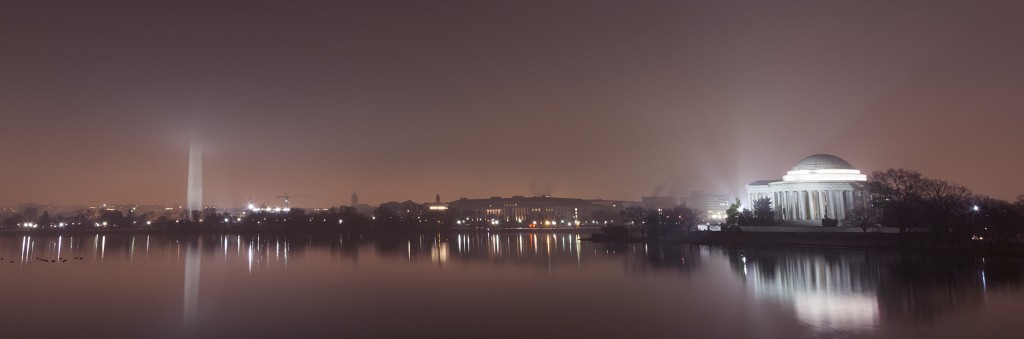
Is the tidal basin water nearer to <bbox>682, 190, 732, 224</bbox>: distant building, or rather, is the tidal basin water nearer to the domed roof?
the domed roof

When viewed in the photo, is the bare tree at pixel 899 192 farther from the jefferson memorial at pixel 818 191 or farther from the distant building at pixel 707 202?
the distant building at pixel 707 202

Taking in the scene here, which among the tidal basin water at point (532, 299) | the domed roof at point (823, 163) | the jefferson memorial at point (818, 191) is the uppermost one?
the domed roof at point (823, 163)

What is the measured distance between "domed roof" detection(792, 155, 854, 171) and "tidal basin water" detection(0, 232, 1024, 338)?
37.5 metres

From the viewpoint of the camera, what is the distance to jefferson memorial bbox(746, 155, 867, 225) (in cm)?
7350

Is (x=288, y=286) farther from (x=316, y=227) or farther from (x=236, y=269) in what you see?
(x=316, y=227)

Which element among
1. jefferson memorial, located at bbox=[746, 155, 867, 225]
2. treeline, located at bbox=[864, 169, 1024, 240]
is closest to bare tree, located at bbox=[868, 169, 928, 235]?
treeline, located at bbox=[864, 169, 1024, 240]

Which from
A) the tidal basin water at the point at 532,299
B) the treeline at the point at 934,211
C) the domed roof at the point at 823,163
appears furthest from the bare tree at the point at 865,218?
the domed roof at the point at 823,163

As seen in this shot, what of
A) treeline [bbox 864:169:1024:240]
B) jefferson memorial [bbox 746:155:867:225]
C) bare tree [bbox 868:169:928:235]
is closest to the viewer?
treeline [bbox 864:169:1024:240]

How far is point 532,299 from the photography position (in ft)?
79.6

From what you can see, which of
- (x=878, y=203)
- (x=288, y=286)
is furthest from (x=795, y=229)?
(x=288, y=286)


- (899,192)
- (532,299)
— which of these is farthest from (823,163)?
(532,299)

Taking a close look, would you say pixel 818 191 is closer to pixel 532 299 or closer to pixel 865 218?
pixel 865 218

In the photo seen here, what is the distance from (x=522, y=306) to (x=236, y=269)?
23256 mm

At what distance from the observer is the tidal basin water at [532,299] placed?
1794 cm
